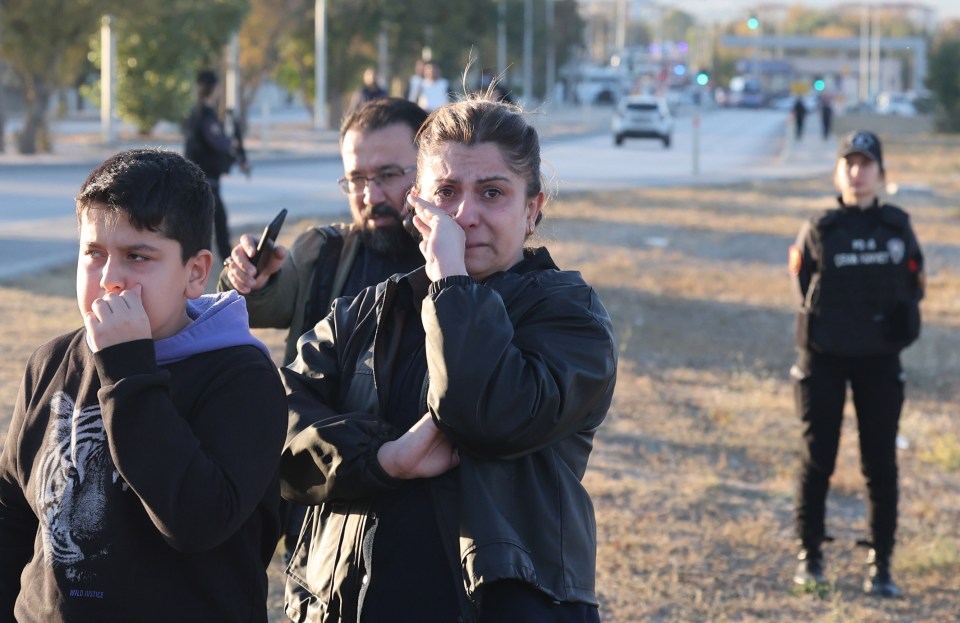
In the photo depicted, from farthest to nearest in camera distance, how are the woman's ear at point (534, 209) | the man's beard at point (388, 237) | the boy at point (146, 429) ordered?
the man's beard at point (388, 237) < the woman's ear at point (534, 209) < the boy at point (146, 429)

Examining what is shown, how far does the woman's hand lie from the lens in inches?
101

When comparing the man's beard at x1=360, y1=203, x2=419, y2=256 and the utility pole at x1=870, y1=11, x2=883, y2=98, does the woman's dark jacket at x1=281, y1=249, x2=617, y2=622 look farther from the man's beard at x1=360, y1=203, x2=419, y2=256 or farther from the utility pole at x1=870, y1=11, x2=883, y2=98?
the utility pole at x1=870, y1=11, x2=883, y2=98

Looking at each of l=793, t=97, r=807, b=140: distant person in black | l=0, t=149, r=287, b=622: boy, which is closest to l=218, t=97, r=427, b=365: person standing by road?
l=0, t=149, r=287, b=622: boy

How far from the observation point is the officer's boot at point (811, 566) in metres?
5.95

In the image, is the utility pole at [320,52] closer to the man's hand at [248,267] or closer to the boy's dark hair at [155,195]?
the man's hand at [248,267]

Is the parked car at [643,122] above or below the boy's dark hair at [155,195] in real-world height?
above

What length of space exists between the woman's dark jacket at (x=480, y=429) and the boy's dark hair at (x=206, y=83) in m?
11.0

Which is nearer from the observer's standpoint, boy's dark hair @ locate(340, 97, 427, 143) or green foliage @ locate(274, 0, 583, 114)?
boy's dark hair @ locate(340, 97, 427, 143)

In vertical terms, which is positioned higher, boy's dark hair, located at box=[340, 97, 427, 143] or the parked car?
Result: the parked car

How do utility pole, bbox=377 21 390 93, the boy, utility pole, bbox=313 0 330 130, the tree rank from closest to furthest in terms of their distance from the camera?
the boy
the tree
utility pole, bbox=313 0 330 130
utility pole, bbox=377 21 390 93

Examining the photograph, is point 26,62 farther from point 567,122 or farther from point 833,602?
point 567,122

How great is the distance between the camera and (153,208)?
2.47m

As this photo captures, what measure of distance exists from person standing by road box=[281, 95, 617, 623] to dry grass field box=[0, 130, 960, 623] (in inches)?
16.8

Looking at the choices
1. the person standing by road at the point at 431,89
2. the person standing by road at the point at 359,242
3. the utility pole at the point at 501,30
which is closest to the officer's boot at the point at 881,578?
the person standing by road at the point at 359,242
